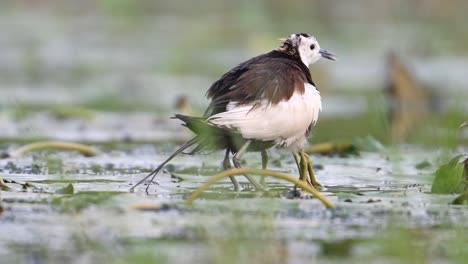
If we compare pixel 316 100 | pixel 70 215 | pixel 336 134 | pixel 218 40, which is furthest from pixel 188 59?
pixel 70 215

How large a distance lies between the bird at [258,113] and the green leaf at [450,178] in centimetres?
78

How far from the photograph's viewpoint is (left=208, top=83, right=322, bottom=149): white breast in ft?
21.4

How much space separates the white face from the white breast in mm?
754

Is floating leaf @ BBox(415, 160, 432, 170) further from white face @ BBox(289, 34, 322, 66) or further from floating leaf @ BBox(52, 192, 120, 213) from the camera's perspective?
floating leaf @ BBox(52, 192, 120, 213)

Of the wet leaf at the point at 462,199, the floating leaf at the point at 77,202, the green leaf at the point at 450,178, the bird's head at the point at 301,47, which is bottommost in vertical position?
the floating leaf at the point at 77,202

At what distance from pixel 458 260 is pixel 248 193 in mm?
2012

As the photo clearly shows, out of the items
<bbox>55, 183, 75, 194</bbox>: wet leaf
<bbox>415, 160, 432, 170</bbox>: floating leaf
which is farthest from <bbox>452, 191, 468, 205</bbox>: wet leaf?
<bbox>415, 160, 432, 170</bbox>: floating leaf

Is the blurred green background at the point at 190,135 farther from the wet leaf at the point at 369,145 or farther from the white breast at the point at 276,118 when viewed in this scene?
the white breast at the point at 276,118

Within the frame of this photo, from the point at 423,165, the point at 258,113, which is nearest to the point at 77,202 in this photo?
the point at 258,113

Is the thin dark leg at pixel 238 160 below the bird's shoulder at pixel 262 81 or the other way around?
below

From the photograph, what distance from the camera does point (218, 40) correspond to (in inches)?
792

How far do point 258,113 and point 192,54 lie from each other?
42.9 feet

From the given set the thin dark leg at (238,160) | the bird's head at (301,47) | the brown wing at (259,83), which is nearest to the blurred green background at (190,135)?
the thin dark leg at (238,160)

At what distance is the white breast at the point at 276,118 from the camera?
21.4ft
